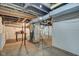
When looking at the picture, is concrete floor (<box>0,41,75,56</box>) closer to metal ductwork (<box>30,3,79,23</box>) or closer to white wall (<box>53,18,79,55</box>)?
white wall (<box>53,18,79,55</box>)

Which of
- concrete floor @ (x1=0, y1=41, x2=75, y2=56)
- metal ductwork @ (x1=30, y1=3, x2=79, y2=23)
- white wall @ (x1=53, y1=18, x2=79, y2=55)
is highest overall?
metal ductwork @ (x1=30, y1=3, x2=79, y2=23)

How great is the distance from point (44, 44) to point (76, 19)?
0.72 metres

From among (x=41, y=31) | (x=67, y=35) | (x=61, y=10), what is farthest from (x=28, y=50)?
(x=61, y=10)

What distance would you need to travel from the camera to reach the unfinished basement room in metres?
1.73

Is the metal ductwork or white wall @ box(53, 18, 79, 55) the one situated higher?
the metal ductwork

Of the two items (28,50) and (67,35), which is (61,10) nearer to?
(67,35)

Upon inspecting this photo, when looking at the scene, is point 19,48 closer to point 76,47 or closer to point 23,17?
point 23,17

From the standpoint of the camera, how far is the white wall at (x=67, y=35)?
1722 mm

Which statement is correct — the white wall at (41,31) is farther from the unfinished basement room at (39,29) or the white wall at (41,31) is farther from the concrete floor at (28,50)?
the concrete floor at (28,50)

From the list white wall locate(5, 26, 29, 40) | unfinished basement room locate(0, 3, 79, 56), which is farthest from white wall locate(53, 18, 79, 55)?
white wall locate(5, 26, 29, 40)

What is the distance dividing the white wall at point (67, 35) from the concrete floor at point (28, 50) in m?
0.13

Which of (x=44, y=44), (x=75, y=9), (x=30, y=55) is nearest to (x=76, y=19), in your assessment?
(x=75, y=9)

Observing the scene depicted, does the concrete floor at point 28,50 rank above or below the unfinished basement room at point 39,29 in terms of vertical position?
below

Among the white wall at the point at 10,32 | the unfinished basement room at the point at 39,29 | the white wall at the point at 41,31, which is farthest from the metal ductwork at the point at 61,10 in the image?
the white wall at the point at 10,32
